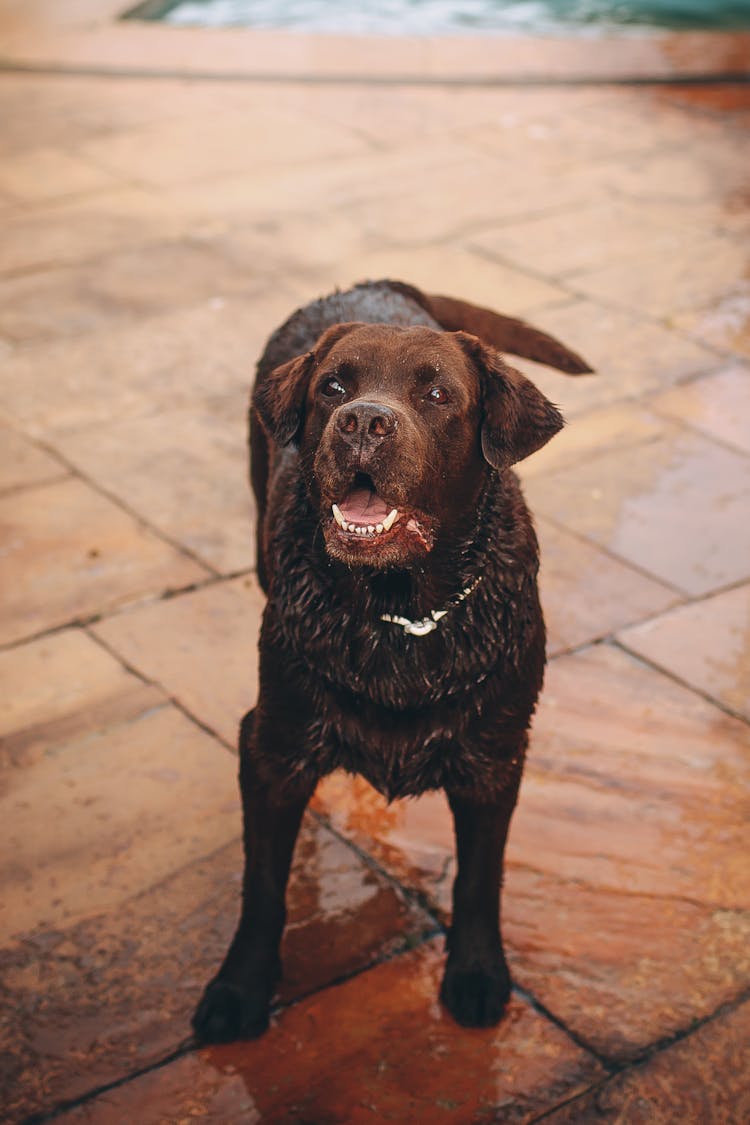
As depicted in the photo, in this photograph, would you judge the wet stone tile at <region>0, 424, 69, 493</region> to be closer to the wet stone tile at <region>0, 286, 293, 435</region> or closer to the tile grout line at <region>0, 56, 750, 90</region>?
the wet stone tile at <region>0, 286, 293, 435</region>

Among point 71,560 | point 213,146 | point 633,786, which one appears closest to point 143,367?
point 71,560

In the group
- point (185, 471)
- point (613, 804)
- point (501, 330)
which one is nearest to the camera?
point (613, 804)

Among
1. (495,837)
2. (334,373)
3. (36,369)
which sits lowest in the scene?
(36,369)

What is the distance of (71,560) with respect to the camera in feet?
16.5

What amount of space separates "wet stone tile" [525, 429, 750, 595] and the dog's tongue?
2235 mm

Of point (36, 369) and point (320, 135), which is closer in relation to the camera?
point (36, 369)

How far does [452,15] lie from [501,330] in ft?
32.1

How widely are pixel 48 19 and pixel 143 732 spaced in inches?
356

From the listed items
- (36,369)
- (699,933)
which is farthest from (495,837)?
(36,369)

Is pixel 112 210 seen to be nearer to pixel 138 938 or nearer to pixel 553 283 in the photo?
pixel 553 283

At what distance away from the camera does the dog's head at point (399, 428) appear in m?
2.82

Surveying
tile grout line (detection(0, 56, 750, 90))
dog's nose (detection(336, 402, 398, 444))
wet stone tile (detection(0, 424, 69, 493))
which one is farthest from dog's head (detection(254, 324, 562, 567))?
tile grout line (detection(0, 56, 750, 90))

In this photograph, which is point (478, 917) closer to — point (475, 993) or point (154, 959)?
point (475, 993)

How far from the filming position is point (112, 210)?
8062 millimetres
